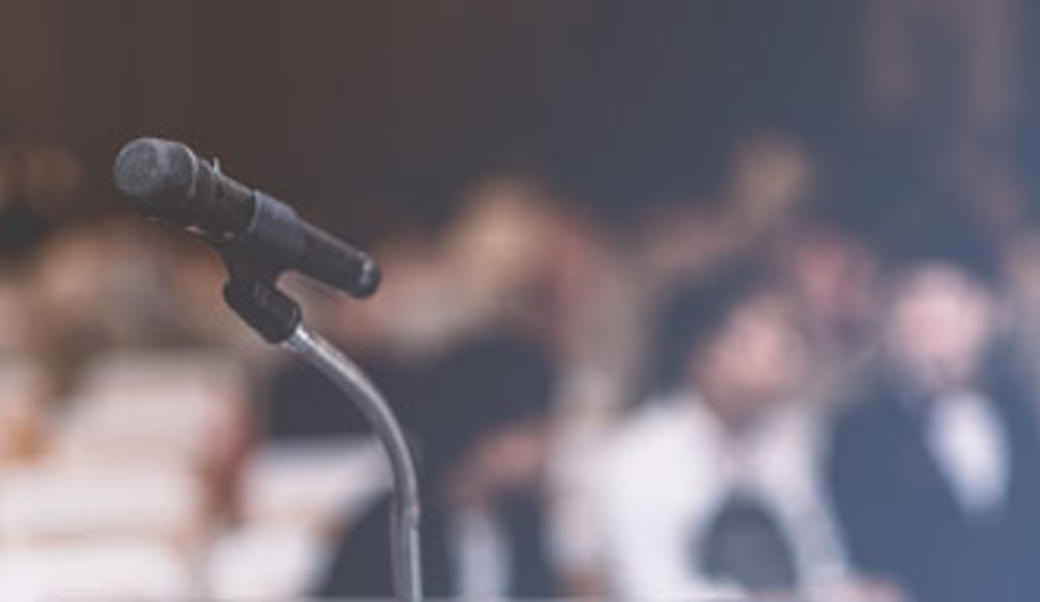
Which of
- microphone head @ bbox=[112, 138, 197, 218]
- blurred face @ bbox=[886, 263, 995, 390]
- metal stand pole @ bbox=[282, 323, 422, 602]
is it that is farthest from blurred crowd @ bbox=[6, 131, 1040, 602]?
microphone head @ bbox=[112, 138, 197, 218]

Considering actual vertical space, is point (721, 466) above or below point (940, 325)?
below

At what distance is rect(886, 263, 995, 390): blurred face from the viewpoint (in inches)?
104

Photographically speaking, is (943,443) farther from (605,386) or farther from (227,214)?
(227,214)

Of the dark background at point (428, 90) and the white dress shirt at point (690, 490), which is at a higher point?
the dark background at point (428, 90)

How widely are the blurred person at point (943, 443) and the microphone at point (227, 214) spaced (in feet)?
5.12

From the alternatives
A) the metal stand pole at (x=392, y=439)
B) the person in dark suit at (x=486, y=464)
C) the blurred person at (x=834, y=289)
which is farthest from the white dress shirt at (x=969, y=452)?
the metal stand pole at (x=392, y=439)

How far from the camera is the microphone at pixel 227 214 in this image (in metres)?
1.03

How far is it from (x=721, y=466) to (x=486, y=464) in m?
0.40

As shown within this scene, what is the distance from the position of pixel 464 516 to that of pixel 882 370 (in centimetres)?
74

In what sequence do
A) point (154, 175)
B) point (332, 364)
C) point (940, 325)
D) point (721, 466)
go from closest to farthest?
point (154, 175), point (332, 364), point (940, 325), point (721, 466)

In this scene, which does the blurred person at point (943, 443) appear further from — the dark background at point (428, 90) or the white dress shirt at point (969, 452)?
the dark background at point (428, 90)

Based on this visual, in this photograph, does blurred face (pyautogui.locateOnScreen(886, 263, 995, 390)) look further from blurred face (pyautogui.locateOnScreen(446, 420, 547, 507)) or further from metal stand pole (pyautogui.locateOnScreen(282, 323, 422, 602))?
metal stand pole (pyautogui.locateOnScreen(282, 323, 422, 602))

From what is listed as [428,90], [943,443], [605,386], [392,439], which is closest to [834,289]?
[943,443]

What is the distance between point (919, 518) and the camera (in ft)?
8.84
